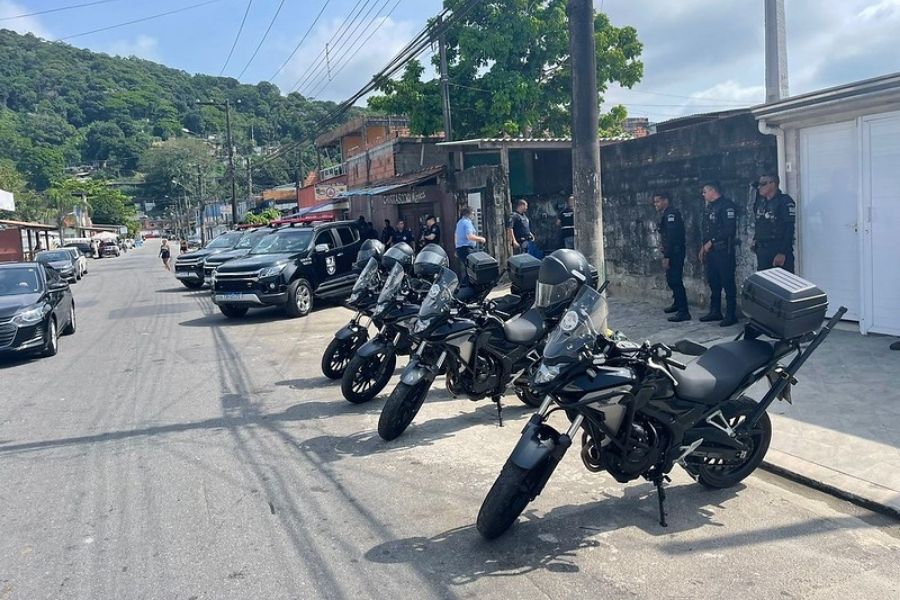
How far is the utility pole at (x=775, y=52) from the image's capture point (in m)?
12.8

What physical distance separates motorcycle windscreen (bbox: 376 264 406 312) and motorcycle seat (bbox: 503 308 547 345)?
1.58m

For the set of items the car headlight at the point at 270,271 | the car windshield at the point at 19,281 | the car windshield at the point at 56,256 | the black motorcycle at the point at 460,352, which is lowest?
the black motorcycle at the point at 460,352

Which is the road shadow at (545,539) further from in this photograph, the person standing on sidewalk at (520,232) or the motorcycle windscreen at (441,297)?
the person standing on sidewalk at (520,232)

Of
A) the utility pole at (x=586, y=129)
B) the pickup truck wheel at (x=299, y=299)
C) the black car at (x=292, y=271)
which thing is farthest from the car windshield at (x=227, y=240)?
the utility pole at (x=586, y=129)

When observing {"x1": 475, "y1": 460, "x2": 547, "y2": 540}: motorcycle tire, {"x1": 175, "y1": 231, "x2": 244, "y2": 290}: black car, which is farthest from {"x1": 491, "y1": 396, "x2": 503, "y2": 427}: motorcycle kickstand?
{"x1": 175, "y1": 231, "x2": 244, "y2": 290}: black car

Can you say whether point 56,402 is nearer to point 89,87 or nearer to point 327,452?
point 327,452

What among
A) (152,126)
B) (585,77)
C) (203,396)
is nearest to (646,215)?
(585,77)

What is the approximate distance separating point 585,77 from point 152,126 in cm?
9066

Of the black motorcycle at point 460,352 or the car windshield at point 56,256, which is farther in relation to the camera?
the car windshield at point 56,256

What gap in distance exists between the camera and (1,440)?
258 inches

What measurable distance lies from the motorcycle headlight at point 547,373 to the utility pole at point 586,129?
350 cm

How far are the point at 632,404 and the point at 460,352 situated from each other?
224 centimetres

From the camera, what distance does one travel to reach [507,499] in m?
3.87

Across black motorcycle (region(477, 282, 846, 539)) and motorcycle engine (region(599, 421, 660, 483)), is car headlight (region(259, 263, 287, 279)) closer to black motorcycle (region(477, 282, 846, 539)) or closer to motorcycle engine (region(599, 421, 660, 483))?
black motorcycle (region(477, 282, 846, 539))
